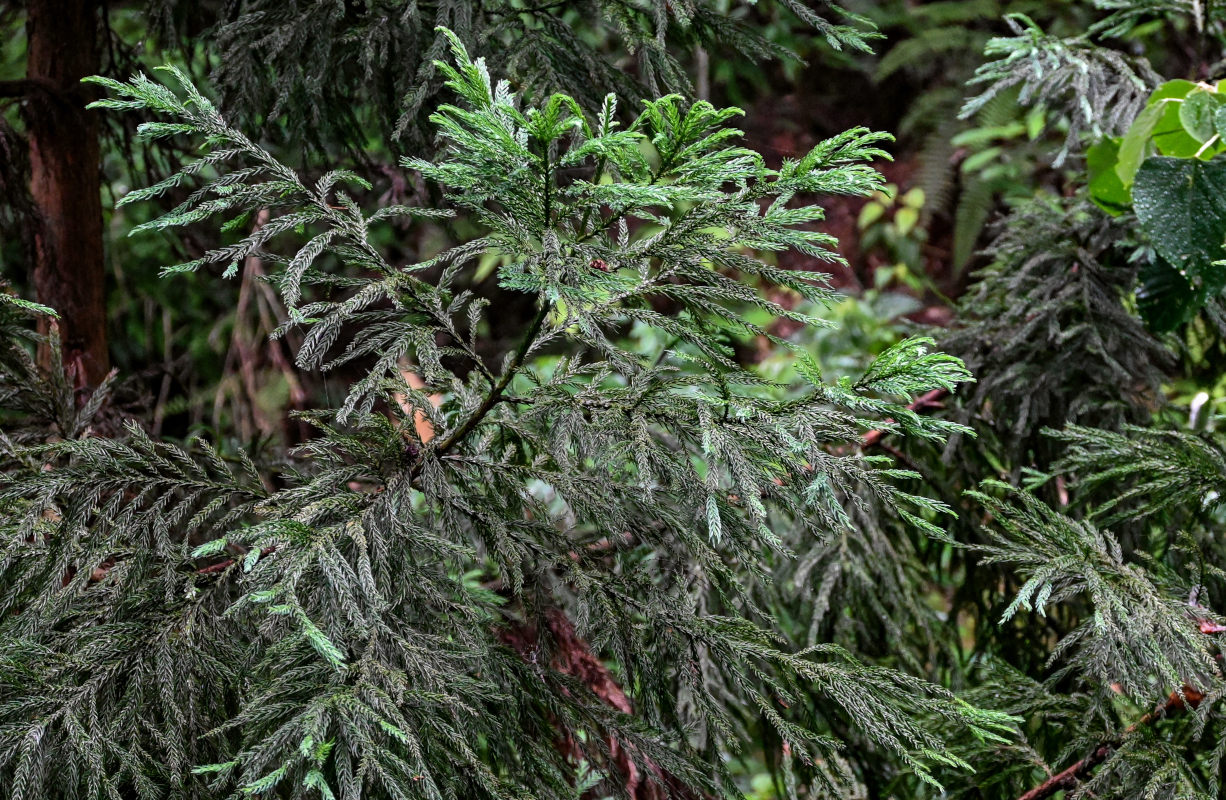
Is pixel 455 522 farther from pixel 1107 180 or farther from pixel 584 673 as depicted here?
pixel 1107 180

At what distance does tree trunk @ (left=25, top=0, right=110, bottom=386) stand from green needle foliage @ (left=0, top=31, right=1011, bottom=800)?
0.65 m

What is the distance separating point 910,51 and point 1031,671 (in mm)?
4366

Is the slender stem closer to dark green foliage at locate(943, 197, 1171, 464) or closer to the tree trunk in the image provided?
the tree trunk

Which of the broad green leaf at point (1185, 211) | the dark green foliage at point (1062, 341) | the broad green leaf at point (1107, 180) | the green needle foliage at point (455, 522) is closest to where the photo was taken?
the green needle foliage at point (455, 522)

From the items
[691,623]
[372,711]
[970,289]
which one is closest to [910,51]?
[970,289]

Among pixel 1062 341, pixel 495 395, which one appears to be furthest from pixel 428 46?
pixel 1062 341

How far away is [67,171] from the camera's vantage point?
5.76 ft

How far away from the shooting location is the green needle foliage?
0.90m

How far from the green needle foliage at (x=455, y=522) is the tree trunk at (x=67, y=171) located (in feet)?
2.13

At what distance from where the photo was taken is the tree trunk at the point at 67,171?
1.71 meters

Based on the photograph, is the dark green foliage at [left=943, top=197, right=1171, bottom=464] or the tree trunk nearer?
the tree trunk

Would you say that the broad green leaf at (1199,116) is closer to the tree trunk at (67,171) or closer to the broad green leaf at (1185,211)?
the broad green leaf at (1185,211)

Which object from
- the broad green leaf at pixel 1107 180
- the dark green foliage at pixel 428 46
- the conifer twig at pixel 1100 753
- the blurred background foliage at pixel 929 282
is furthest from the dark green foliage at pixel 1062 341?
the dark green foliage at pixel 428 46

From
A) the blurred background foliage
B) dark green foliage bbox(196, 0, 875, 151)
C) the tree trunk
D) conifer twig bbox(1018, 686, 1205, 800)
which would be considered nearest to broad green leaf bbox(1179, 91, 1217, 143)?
the blurred background foliage
